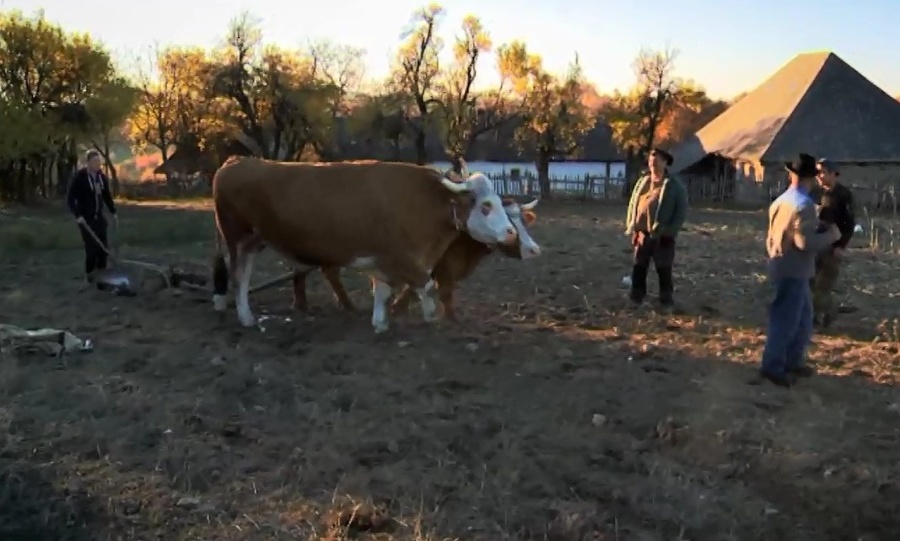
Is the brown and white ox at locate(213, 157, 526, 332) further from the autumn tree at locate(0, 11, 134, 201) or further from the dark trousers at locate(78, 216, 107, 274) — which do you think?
the autumn tree at locate(0, 11, 134, 201)

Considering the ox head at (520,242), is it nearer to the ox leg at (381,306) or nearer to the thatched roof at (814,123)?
the ox leg at (381,306)

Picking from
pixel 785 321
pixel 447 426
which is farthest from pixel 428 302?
pixel 785 321

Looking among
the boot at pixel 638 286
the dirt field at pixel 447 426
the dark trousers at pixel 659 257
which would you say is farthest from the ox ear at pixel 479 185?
the boot at pixel 638 286

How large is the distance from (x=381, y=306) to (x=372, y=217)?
88 cm

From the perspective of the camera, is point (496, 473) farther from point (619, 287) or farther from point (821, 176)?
point (619, 287)

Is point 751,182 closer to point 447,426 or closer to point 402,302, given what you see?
point 402,302

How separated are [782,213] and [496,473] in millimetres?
3316

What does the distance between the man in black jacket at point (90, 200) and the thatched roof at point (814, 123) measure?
29838 millimetres

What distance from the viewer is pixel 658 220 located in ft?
32.1

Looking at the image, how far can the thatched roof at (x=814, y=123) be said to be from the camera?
3716 centimetres

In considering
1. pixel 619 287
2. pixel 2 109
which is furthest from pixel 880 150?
pixel 2 109

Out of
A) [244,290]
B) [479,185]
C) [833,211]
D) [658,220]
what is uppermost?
[479,185]

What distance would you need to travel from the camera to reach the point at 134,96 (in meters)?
36.3

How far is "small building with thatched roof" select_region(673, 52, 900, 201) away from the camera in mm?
36594
